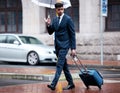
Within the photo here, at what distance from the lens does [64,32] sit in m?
11.3

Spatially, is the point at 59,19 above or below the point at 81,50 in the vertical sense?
above

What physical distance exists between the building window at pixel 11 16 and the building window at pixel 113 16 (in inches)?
226

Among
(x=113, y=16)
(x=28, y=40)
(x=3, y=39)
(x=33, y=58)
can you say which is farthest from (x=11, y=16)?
(x=33, y=58)

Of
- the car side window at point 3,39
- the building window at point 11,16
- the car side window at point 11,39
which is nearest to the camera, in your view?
the car side window at point 11,39

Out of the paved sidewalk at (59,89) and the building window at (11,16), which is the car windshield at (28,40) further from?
the paved sidewalk at (59,89)

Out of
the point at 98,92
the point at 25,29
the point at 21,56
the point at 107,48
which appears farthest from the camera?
the point at 25,29

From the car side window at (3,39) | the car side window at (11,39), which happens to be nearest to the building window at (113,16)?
the car side window at (11,39)

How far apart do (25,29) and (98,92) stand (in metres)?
18.9

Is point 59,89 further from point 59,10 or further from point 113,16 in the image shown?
point 113,16

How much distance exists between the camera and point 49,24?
442 inches

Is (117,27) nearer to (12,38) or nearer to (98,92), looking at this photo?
(12,38)

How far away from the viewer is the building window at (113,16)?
27.8 metres

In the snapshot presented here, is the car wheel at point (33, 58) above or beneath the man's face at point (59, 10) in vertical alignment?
beneath

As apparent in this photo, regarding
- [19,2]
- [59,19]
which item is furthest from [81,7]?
[59,19]
